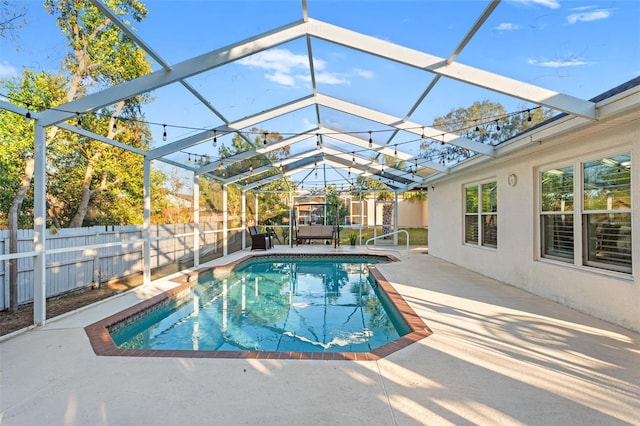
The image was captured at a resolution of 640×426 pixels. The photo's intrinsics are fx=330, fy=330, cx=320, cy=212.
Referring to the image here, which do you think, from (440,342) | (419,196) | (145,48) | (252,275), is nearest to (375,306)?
(440,342)

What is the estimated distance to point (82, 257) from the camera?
620cm

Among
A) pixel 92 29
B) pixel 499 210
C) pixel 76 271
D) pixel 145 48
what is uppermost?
pixel 92 29

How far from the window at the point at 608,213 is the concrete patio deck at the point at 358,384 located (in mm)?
936

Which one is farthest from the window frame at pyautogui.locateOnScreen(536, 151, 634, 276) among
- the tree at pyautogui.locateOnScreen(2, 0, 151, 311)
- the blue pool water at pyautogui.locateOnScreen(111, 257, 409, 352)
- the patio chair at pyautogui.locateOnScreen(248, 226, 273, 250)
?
the patio chair at pyautogui.locateOnScreen(248, 226, 273, 250)

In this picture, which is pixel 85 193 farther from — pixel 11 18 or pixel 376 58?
pixel 376 58

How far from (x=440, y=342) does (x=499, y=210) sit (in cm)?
446

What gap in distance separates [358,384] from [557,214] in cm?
456

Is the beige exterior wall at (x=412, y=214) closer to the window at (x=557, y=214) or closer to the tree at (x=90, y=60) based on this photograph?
the window at (x=557, y=214)

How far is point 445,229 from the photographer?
33.2 feet

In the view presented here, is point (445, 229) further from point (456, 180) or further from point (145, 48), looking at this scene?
point (145, 48)

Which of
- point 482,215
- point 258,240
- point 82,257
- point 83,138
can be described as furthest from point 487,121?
point 83,138

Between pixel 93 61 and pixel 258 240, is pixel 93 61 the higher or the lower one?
the higher one

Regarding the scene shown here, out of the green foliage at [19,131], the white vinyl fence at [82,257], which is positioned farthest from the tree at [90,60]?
the white vinyl fence at [82,257]

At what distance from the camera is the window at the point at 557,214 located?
196 inches
